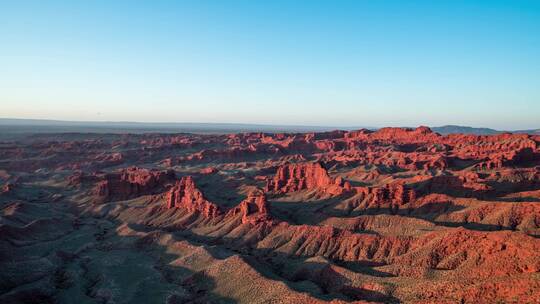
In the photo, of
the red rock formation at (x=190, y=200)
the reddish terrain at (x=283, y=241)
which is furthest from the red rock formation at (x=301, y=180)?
the red rock formation at (x=190, y=200)

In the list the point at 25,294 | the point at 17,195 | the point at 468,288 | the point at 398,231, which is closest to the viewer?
the point at 468,288

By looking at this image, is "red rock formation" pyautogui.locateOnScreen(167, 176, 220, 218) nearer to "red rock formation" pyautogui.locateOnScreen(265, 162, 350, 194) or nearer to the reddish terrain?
the reddish terrain

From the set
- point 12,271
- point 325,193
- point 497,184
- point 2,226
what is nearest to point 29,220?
point 2,226

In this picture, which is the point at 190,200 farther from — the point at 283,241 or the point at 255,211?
the point at 283,241

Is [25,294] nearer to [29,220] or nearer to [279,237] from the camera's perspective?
[279,237]

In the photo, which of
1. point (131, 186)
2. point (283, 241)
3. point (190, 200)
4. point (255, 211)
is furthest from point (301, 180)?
point (283, 241)

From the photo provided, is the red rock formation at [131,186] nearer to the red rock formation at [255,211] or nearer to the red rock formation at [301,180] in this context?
the red rock formation at [301,180]
